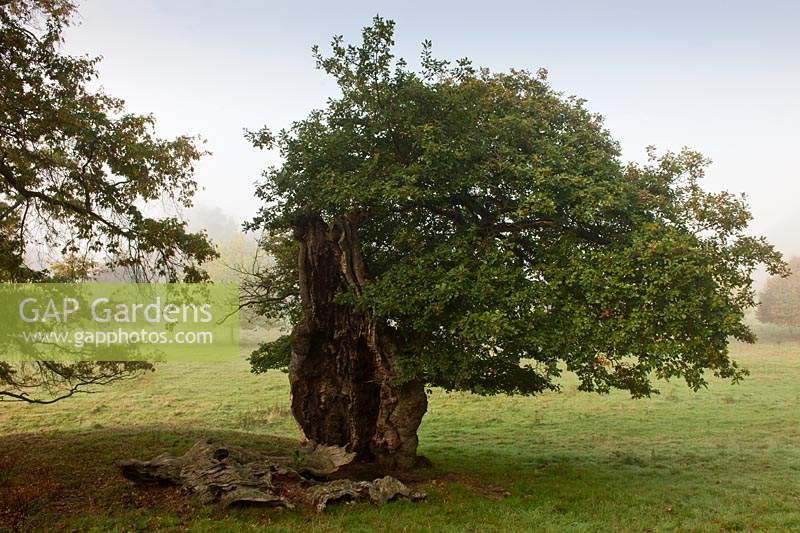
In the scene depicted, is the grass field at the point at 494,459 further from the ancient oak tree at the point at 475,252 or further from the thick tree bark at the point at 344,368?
the ancient oak tree at the point at 475,252

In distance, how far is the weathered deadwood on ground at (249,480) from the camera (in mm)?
14648

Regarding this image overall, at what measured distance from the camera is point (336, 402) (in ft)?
65.6

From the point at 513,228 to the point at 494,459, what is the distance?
10593 millimetres

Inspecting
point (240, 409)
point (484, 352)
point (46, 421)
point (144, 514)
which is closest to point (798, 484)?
point (484, 352)

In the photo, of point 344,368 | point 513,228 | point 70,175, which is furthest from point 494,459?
point 70,175

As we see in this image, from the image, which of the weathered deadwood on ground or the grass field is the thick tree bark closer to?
the grass field

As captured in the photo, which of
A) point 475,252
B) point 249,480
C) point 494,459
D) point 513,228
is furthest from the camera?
point 494,459

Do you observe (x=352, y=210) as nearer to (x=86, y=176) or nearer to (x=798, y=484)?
(x=86, y=176)

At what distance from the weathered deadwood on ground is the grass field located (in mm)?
459

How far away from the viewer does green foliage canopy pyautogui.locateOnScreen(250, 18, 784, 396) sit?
15.4 metres

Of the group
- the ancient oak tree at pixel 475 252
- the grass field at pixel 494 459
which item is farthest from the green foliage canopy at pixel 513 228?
the grass field at pixel 494 459

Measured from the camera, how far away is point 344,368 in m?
20.0

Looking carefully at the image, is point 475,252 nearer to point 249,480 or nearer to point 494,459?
point 249,480

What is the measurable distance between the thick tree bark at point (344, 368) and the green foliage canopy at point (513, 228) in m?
0.87
